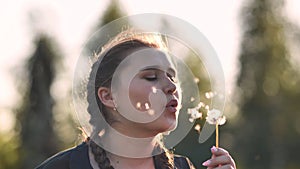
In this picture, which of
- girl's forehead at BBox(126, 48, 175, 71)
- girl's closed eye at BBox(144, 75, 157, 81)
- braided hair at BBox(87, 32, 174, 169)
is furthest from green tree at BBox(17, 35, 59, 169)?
girl's closed eye at BBox(144, 75, 157, 81)

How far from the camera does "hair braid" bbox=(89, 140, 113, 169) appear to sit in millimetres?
3814

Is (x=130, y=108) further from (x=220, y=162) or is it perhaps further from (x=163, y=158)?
(x=220, y=162)

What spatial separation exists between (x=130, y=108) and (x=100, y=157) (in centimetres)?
24

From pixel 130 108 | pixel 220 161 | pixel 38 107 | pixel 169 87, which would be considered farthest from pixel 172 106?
pixel 38 107

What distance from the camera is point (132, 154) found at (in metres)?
3.84

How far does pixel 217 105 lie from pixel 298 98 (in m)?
29.9

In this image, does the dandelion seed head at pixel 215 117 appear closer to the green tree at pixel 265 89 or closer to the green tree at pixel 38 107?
the green tree at pixel 265 89

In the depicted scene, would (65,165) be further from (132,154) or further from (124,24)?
(124,24)

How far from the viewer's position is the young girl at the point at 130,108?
12.2 feet

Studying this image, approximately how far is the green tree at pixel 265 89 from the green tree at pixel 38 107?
240 inches

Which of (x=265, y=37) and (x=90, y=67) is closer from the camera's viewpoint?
(x=90, y=67)

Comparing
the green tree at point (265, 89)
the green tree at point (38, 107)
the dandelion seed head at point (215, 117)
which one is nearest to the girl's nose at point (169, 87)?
the dandelion seed head at point (215, 117)

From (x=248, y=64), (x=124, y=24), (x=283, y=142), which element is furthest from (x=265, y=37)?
(x=124, y=24)

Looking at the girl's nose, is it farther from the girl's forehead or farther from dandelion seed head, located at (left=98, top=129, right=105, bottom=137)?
dandelion seed head, located at (left=98, top=129, right=105, bottom=137)
